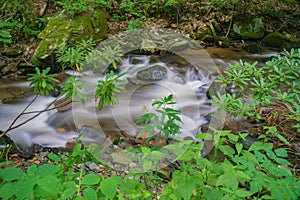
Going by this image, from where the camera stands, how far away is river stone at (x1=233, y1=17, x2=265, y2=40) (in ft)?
23.8

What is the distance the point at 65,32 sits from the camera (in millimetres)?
5758

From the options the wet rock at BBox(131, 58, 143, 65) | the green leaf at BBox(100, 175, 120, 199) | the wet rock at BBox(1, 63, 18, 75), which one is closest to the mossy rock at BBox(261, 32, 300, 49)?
the wet rock at BBox(131, 58, 143, 65)

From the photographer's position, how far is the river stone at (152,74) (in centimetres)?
546

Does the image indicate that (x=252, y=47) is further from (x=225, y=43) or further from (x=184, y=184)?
(x=184, y=184)

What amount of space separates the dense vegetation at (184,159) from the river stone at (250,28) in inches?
143

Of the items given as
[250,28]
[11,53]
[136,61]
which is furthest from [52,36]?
[250,28]

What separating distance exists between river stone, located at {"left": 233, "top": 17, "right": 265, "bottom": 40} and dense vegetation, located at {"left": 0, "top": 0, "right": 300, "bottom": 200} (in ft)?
11.9

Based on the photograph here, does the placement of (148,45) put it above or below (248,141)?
above

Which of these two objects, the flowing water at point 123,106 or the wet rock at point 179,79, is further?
the wet rock at point 179,79

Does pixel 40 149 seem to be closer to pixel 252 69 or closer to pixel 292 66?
pixel 252 69

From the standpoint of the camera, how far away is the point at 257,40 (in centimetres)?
728

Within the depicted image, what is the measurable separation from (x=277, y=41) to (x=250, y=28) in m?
0.86

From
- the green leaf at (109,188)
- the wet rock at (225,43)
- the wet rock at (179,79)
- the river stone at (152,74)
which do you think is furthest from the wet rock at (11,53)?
the green leaf at (109,188)

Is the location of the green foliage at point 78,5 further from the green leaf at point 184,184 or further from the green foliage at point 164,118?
the green leaf at point 184,184
